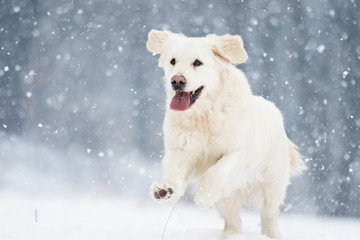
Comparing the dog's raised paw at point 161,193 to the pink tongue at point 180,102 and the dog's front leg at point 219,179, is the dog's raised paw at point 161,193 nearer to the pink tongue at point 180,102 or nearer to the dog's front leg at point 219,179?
the dog's front leg at point 219,179

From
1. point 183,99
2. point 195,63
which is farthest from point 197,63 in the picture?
point 183,99

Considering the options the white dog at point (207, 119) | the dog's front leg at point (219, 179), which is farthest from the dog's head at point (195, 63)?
the dog's front leg at point (219, 179)

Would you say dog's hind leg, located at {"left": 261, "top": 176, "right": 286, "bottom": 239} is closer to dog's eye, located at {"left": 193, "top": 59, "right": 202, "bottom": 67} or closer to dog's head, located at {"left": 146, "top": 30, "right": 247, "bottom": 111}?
dog's head, located at {"left": 146, "top": 30, "right": 247, "bottom": 111}

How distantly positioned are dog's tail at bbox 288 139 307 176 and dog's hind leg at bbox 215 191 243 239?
1030 mm

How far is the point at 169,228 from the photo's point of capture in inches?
267

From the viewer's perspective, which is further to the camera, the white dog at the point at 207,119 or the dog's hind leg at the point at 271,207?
the dog's hind leg at the point at 271,207

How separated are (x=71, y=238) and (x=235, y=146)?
2364 millimetres

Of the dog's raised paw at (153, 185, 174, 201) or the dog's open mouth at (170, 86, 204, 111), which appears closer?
the dog's raised paw at (153, 185, 174, 201)

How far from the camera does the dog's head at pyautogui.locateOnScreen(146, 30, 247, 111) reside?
4.59 meters

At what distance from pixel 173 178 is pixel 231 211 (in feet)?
4.84

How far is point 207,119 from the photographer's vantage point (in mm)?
Answer: 4918

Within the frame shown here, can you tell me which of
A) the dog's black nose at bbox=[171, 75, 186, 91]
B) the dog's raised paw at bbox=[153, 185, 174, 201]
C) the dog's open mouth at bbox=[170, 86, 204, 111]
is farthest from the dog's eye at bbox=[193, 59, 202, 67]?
the dog's raised paw at bbox=[153, 185, 174, 201]

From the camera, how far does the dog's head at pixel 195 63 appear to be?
4.59 meters

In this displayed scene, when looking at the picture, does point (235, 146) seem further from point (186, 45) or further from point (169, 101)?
point (186, 45)
